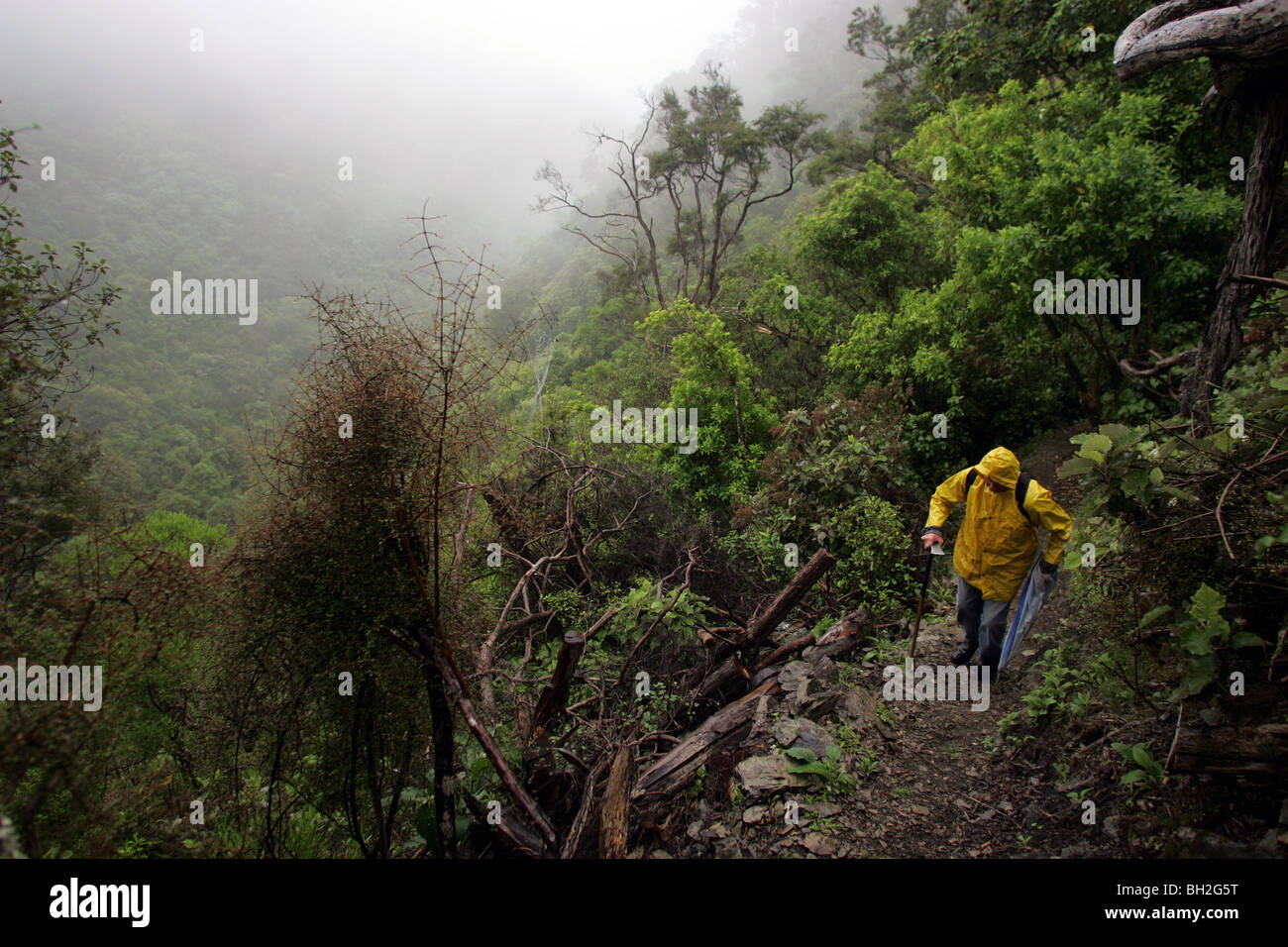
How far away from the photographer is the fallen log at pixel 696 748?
14.3 ft

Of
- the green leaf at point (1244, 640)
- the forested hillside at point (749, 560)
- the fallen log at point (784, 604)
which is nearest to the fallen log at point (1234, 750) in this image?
the forested hillside at point (749, 560)

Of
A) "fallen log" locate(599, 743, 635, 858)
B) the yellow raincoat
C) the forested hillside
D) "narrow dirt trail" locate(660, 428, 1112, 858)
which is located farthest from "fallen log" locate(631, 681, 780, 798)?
the yellow raincoat

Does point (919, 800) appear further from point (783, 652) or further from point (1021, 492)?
point (1021, 492)

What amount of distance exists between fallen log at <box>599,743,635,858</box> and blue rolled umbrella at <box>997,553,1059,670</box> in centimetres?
301

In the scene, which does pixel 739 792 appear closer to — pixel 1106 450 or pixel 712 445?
pixel 1106 450

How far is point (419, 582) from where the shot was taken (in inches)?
118

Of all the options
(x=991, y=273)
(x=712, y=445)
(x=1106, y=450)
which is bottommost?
(x=1106, y=450)

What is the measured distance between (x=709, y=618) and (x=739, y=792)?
13.7ft

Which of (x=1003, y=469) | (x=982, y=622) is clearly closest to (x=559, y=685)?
(x=982, y=622)

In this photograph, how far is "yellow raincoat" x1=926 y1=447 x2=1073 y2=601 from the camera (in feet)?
13.6

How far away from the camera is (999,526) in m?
4.40
